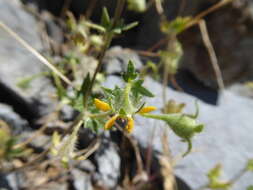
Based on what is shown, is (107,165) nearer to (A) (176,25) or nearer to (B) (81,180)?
(B) (81,180)

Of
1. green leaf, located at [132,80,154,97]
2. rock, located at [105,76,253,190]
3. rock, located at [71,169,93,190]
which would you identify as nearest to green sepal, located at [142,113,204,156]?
green leaf, located at [132,80,154,97]

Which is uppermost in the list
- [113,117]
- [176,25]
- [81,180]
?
[176,25]

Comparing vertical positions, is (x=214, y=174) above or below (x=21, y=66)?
below

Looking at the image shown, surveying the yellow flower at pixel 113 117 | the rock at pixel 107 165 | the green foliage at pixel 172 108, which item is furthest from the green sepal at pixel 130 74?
the rock at pixel 107 165

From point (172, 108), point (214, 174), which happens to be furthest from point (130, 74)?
point (214, 174)

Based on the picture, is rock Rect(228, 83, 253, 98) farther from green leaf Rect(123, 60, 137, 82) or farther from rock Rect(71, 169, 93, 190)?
green leaf Rect(123, 60, 137, 82)

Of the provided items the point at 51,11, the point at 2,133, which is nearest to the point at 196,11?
the point at 51,11

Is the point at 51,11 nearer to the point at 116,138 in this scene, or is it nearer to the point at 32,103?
the point at 32,103
